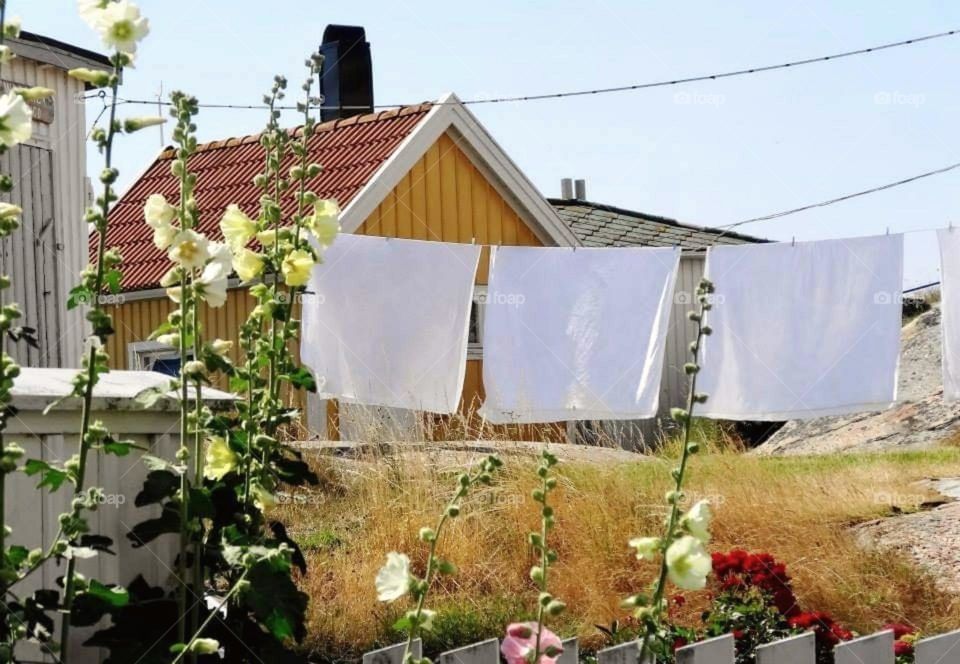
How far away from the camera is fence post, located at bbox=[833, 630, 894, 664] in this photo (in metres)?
3.03

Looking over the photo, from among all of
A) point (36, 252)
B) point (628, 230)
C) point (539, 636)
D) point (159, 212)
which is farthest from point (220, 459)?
point (628, 230)

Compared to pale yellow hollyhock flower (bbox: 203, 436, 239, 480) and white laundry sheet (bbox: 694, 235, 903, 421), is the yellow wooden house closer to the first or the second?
white laundry sheet (bbox: 694, 235, 903, 421)

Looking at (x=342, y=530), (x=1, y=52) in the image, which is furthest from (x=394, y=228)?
(x=1, y=52)

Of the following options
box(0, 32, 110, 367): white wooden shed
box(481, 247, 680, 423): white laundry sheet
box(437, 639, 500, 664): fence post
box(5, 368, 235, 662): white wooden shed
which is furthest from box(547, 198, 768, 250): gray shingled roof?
box(5, 368, 235, 662): white wooden shed

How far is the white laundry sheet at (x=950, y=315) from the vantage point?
8.38m

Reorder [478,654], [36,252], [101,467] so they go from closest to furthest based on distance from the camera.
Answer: [101,467] → [478,654] → [36,252]

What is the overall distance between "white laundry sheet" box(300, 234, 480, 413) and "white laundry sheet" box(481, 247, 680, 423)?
262 mm

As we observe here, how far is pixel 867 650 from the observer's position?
121 inches

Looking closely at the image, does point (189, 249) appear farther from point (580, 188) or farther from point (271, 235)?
point (580, 188)

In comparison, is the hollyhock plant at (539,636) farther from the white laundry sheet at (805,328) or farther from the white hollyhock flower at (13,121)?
the white laundry sheet at (805,328)

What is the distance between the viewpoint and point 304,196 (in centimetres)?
224

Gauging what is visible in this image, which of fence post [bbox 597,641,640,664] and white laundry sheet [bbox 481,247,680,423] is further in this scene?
white laundry sheet [bbox 481,247,680,423]

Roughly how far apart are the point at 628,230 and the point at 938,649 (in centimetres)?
1193

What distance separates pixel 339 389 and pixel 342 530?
3.44 metres
